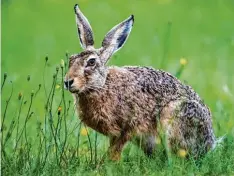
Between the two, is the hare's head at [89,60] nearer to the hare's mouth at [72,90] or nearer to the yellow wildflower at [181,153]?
the hare's mouth at [72,90]

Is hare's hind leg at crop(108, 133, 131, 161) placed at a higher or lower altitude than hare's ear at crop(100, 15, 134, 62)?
lower

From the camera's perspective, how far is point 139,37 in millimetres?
17766

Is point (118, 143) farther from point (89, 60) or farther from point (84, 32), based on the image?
point (84, 32)

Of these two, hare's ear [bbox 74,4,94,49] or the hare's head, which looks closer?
the hare's head

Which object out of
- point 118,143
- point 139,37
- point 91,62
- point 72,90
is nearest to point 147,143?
point 118,143

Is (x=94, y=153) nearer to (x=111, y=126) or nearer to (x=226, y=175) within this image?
(x=111, y=126)

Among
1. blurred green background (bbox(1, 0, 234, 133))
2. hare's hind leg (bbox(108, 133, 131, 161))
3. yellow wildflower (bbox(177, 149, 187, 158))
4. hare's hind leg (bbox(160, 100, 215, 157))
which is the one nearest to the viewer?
yellow wildflower (bbox(177, 149, 187, 158))

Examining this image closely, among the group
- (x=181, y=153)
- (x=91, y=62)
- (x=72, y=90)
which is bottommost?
(x=181, y=153)

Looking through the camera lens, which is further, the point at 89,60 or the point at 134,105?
the point at 134,105

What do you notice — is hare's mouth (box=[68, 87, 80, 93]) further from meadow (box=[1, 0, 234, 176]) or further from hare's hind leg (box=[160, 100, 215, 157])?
hare's hind leg (box=[160, 100, 215, 157])

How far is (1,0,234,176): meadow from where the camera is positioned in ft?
27.0

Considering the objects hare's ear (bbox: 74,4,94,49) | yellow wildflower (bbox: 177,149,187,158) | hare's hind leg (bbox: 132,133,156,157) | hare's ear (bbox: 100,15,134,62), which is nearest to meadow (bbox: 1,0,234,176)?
yellow wildflower (bbox: 177,149,187,158)

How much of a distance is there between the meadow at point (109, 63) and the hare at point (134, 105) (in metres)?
0.17

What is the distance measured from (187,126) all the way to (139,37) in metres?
8.80
